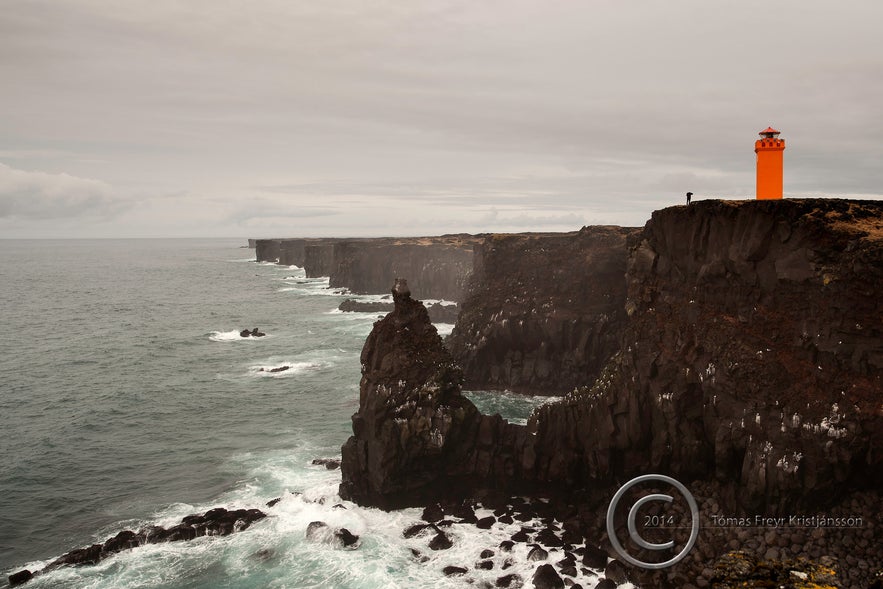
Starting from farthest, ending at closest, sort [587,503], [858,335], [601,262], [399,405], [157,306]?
[157,306]
[601,262]
[399,405]
[587,503]
[858,335]

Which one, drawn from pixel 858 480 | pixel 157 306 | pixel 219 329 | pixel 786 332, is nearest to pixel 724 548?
pixel 858 480

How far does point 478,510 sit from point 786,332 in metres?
22.3

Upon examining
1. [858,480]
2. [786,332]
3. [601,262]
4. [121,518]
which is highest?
[601,262]

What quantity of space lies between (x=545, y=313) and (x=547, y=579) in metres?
36.3

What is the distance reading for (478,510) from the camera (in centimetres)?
4059

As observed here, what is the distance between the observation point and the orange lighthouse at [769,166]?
38.0 meters

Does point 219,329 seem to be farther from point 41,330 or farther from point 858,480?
point 858,480

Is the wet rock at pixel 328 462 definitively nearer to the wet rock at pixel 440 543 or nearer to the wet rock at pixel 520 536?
the wet rock at pixel 440 543

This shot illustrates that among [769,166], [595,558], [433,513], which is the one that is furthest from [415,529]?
[769,166]

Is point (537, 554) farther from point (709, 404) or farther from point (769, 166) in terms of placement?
point (769, 166)

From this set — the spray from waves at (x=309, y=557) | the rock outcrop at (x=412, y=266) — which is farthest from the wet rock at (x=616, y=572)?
the rock outcrop at (x=412, y=266)

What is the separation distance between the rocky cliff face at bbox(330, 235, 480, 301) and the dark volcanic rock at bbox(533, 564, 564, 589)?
7990 centimetres

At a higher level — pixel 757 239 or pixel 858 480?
pixel 757 239

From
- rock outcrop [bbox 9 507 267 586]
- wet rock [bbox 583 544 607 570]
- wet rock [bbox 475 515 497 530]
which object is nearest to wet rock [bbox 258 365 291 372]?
rock outcrop [bbox 9 507 267 586]
